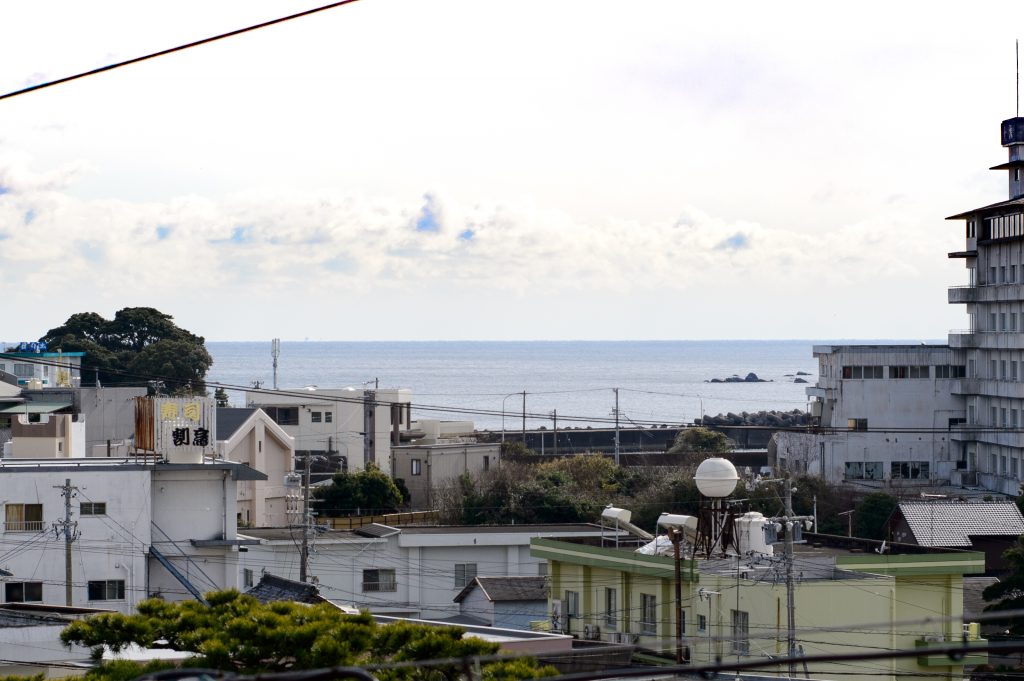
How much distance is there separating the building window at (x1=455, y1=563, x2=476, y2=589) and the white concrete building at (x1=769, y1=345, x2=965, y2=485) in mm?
29234

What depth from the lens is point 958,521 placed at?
44.9 meters

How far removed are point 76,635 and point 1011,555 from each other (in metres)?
22.5

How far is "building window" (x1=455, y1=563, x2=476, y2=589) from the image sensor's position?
38.3 meters

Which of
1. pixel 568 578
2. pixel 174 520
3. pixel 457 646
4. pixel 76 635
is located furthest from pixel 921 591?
pixel 174 520

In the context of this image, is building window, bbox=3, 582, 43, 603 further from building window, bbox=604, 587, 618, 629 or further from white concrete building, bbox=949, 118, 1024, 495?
white concrete building, bbox=949, 118, 1024, 495

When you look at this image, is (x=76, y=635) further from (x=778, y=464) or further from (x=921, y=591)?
(x=778, y=464)

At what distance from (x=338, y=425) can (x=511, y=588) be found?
38.5m

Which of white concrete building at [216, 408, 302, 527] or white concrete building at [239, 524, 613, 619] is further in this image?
white concrete building at [216, 408, 302, 527]

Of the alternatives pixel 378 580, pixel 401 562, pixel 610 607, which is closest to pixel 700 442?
pixel 401 562

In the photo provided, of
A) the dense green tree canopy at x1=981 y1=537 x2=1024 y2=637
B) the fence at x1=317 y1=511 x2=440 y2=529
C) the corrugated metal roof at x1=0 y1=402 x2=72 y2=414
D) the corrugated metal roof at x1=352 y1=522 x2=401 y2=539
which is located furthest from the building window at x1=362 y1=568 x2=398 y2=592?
the corrugated metal roof at x1=0 y1=402 x2=72 y2=414

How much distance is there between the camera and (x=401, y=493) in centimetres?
5691

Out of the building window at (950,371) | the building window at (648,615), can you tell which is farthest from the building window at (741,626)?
the building window at (950,371)

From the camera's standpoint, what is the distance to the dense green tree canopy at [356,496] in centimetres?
5225

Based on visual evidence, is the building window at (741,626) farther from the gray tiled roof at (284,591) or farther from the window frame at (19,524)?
the window frame at (19,524)
